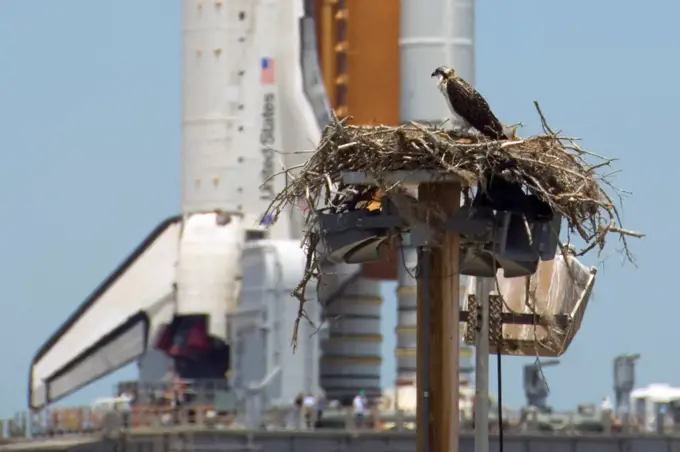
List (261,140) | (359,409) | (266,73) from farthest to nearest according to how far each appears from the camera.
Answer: (359,409) → (266,73) → (261,140)

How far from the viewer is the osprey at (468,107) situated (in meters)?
13.2

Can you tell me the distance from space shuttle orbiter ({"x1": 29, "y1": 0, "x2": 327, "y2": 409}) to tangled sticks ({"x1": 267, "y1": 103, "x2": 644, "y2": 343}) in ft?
83.3

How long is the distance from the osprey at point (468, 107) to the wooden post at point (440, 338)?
0.83 metres

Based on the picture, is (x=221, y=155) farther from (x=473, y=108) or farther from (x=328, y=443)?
(x=473, y=108)

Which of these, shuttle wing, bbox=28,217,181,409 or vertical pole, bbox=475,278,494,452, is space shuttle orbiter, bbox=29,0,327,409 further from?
vertical pole, bbox=475,278,494,452

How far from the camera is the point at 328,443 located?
37906mm

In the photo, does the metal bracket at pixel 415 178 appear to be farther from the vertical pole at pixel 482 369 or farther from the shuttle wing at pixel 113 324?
the shuttle wing at pixel 113 324

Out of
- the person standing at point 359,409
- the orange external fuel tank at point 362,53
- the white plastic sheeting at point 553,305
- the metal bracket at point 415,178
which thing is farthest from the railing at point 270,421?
the metal bracket at point 415,178

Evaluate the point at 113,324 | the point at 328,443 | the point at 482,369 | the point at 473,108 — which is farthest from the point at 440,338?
the point at 113,324

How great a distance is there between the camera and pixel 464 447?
3578cm

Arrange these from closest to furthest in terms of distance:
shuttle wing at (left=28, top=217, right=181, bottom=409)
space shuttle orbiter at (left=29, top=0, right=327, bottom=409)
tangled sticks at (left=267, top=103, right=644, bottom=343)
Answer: tangled sticks at (left=267, top=103, right=644, bottom=343), space shuttle orbiter at (left=29, top=0, right=327, bottom=409), shuttle wing at (left=28, top=217, right=181, bottom=409)

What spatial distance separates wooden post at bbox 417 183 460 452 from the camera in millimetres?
12109

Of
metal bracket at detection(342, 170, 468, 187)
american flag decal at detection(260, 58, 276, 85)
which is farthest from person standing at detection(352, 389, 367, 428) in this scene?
metal bracket at detection(342, 170, 468, 187)

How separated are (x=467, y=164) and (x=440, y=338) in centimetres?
92
